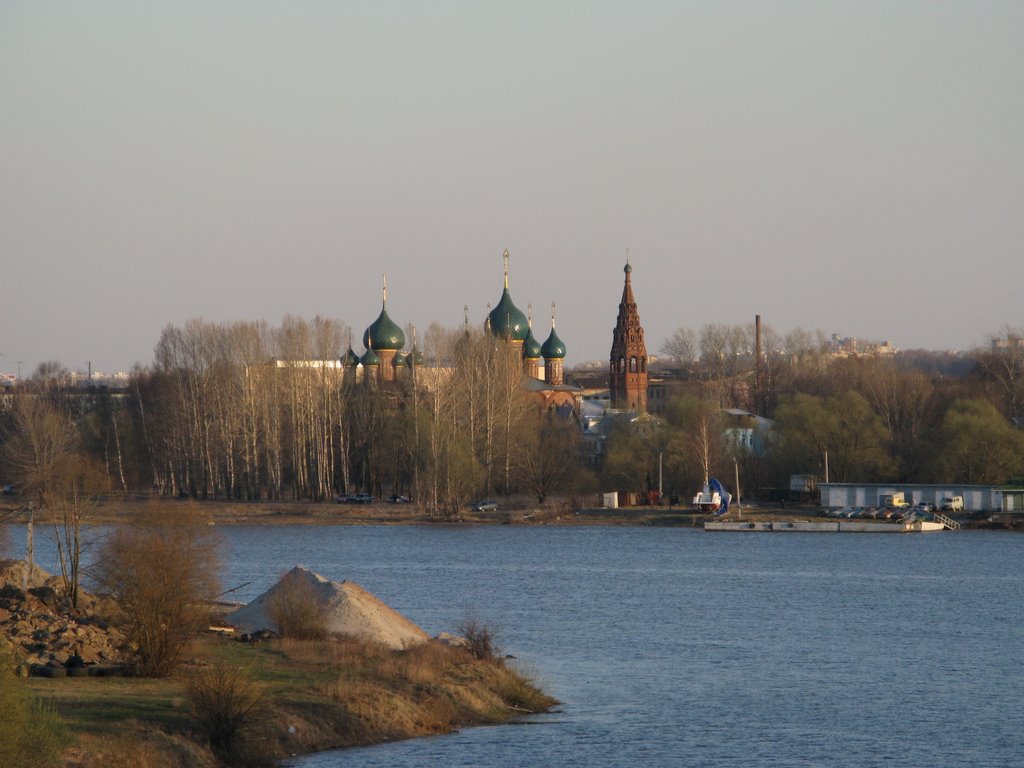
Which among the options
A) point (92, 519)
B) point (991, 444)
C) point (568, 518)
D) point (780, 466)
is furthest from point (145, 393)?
point (92, 519)

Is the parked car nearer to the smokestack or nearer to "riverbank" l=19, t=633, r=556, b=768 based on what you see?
the smokestack

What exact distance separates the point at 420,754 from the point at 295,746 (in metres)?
1.56

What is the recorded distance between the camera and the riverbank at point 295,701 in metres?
19.0

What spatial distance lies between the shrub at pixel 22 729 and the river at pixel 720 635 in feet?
11.9

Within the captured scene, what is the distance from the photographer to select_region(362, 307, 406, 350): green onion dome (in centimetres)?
8969

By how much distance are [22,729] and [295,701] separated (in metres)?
5.41

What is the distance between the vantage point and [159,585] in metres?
23.4

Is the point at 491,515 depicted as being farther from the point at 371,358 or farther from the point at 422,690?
the point at 422,690

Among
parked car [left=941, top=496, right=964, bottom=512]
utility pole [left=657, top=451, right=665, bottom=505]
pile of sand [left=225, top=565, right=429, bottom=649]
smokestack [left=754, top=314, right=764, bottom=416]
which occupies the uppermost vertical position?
smokestack [left=754, top=314, right=764, bottom=416]

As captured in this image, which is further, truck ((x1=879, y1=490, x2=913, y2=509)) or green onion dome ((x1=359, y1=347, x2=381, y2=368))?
green onion dome ((x1=359, y1=347, x2=381, y2=368))

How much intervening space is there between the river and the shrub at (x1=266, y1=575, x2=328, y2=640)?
11.4 ft

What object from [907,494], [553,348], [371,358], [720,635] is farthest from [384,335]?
[720,635]

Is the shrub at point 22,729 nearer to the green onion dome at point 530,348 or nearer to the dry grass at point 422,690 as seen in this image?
the dry grass at point 422,690

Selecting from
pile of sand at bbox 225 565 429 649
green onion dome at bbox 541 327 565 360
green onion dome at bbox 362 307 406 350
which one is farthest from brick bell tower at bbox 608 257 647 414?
pile of sand at bbox 225 565 429 649
